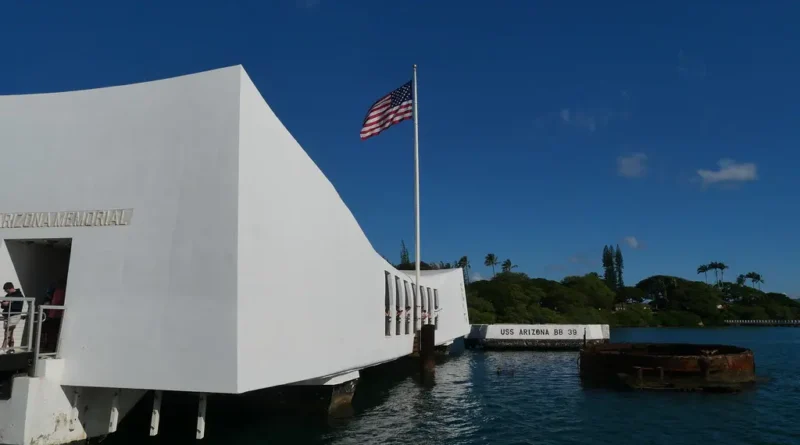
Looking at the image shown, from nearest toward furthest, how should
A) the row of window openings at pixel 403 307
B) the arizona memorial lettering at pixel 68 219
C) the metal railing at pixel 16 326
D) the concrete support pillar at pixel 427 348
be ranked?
1. the metal railing at pixel 16 326
2. the arizona memorial lettering at pixel 68 219
3. the row of window openings at pixel 403 307
4. the concrete support pillar at pixel 427 348

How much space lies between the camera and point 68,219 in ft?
41.1

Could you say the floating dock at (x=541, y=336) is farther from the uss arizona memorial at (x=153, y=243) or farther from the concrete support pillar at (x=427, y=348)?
the uss arizona memorial at (x=153, y=243)

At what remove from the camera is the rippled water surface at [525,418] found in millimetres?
15500

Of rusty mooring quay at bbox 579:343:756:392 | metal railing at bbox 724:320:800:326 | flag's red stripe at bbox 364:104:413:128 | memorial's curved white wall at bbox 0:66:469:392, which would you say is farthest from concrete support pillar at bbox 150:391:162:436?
metal railing at bbox 724:320:800:326

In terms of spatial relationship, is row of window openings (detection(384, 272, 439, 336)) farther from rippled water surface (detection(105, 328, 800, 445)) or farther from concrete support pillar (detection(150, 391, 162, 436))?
concrete support pillar (detection(150, 391, 162, 436))

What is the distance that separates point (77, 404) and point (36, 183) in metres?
5.05

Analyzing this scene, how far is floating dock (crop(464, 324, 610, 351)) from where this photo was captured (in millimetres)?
49938

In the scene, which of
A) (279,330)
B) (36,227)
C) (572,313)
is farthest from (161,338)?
(572,313)

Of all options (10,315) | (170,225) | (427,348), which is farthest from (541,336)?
(10,315)

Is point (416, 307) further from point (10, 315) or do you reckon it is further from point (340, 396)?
point (10, 315)

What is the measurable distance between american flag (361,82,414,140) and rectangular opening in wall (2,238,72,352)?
13.4 metres

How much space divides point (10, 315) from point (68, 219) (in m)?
2.28

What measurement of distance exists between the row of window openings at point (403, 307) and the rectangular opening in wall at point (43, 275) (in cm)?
1319

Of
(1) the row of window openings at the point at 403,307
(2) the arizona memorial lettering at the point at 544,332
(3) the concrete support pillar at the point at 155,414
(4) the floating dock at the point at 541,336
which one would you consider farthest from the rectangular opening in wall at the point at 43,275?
(2) the arizona memorial lettering at the point at 544,332
